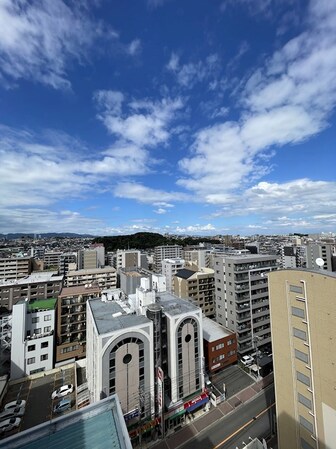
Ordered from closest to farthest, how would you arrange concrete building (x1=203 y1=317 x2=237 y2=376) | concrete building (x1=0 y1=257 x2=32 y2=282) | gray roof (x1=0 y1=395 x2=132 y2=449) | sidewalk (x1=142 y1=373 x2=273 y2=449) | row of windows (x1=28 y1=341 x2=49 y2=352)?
gray roof (x1=0 y1=395 x2=132 y2=449) < sidewalk (x1=142 y1=373 x2=273 y2=449) < concrete building (x1=203 y1=317 x2=237 y2=376) < row of windows (x1=28 y1=341 x2=49 y2=352) < concrete building (x1=0 y1=257 x2=32 y2=282)

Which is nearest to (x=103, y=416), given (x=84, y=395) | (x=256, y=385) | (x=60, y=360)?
(x=84, y=395)

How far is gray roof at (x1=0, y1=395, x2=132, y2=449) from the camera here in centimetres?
1005

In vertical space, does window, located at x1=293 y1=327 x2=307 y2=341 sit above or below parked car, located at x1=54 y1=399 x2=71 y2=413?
above

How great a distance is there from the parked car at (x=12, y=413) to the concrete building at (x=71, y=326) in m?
9.99

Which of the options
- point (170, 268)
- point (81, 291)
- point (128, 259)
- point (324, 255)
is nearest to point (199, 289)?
point (170, 268)

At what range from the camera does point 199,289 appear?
181 feet

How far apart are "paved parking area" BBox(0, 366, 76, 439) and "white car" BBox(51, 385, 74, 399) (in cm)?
54

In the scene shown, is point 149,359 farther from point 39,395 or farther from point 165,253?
point 165,253

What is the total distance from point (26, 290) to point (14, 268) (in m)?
33.8

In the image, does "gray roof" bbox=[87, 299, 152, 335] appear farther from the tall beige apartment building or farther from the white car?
the tall beige apartment building

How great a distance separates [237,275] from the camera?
4284cm

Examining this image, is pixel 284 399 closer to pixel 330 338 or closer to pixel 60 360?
pixel 330 338

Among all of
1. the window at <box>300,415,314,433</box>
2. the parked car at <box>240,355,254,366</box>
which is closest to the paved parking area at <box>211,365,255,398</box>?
the parked car at <box>240,355,254,366</box>

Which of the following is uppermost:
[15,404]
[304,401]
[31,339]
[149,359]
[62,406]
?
[304,401]
